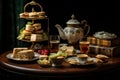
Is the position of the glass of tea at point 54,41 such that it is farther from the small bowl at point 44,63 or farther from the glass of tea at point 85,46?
the small bowl at point 44,63

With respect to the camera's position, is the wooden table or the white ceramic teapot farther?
the white ceramic teapot

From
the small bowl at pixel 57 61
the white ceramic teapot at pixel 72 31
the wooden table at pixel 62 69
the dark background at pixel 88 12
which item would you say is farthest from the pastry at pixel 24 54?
the dark background at pixel 88 12

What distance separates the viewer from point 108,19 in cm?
308

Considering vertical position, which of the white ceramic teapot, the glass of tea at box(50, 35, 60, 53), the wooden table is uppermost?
the white ceramic teapot

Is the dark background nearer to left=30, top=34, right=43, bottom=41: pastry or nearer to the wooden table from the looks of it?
left=30, top=34, right=43, bottom=41: pastry

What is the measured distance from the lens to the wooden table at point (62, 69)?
1829 mm

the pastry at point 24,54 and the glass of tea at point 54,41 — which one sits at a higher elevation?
the glass of tea at point 54,41

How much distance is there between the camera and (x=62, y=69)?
1883 mm

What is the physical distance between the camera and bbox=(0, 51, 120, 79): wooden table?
183cm

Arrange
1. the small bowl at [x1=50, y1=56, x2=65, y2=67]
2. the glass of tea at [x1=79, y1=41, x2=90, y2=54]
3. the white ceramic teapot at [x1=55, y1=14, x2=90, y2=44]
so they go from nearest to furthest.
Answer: the small bowl at [x1=50, y1=56, x2=65, y2=67] → the glass of tea at [x1=79, y1=41, x2=90, y2=54] → the white ceramic teapot at [x1=55, y1=14, x2=90, y2=44]

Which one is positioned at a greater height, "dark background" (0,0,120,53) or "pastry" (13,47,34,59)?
"dark background" (0,0,120,53)

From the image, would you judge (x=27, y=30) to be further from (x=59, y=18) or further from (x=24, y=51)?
(x=59, y=18)

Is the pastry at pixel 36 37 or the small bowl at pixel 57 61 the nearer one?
the small bowl at pixel 57 61

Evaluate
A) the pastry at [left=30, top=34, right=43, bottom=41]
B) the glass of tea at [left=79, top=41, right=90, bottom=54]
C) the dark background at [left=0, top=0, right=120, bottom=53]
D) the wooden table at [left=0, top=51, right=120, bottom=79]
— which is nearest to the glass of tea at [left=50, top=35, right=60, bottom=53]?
the pastry at [left=30, top=34, right=43, bottom=41]
